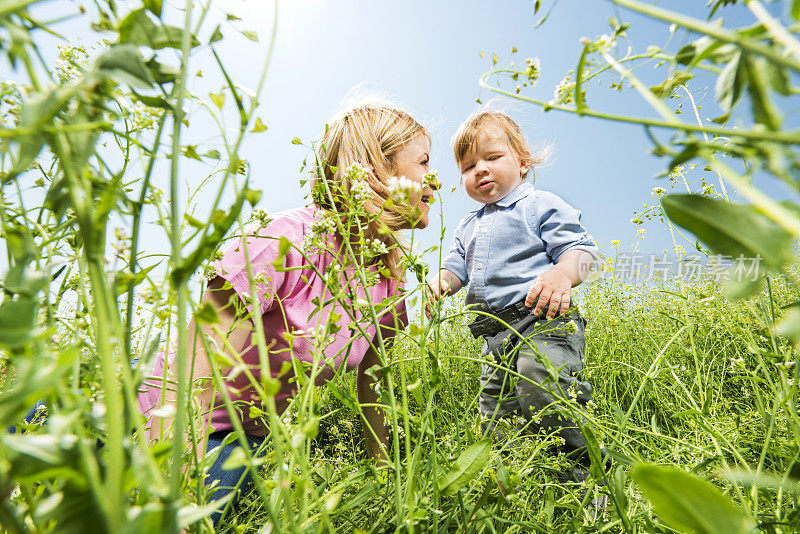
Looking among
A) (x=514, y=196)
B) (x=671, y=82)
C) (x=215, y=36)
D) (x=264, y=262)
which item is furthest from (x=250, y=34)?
(x=514, y=196)

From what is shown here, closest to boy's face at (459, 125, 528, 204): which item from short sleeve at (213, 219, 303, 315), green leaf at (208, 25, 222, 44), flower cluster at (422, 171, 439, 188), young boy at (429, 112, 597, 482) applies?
young boy at (429, 112, 597, 482)

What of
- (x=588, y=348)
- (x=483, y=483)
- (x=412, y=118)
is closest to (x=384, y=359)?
(x=483, y=483)

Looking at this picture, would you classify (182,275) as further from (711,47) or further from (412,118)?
(412,118)

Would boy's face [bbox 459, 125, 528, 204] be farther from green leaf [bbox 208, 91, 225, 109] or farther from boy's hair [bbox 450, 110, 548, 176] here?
green leaf [bbox 208, 91, 225, 109]

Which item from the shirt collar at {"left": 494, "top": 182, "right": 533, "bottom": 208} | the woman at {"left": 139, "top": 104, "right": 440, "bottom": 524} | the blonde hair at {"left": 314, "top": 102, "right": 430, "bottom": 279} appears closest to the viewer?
the woman at {"left": 139, "top": 104, "right": 440, "bottom": 524}

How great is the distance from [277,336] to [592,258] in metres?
1.30

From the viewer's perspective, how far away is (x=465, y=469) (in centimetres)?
46

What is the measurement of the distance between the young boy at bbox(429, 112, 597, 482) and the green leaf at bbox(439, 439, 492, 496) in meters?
1.21

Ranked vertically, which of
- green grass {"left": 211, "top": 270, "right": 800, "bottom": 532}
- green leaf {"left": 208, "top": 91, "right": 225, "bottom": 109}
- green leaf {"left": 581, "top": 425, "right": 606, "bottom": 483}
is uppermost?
green leaf {"left": 208, "top": 91, "right": 225, "bottom": 109}

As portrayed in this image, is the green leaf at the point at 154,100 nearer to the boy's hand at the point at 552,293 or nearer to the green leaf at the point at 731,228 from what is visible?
the green leaf at the point at 731,228

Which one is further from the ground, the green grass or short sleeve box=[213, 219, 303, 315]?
short sleeve box=[213, 219, 303, 315]

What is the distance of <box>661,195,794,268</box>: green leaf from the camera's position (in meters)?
0.19

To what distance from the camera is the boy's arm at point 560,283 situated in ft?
5.47

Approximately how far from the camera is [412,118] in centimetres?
175
